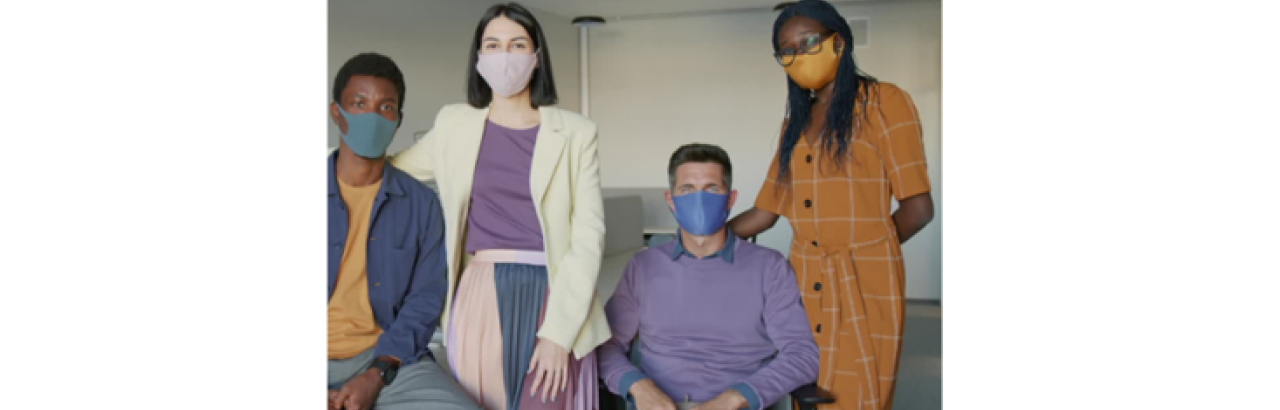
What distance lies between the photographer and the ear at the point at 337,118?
2102 mm

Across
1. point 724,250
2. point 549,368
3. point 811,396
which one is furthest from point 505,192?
point 811,396

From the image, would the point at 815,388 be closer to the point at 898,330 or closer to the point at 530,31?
the point at 898,330

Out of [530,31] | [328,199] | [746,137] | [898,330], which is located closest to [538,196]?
[530,31]

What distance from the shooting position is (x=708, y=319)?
2.29 metres

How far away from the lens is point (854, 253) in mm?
2125

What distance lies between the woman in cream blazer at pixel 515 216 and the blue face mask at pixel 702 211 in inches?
10.7

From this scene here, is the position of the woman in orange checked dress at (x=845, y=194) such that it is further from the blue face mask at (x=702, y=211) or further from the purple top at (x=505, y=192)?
the purple top at (x=505, y=192)

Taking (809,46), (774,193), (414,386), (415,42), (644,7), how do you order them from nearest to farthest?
(809,46) < (414,386) < (774,193) < (415,42) < (644,7)

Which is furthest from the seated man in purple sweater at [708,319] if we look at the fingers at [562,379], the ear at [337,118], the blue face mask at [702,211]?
the ear at [337,118]

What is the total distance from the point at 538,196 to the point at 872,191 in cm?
86

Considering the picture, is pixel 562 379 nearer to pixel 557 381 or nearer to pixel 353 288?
pixel 557 381

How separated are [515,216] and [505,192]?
7 centimetres

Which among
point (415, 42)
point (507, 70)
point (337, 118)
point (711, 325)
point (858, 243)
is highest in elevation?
point (415, 42)

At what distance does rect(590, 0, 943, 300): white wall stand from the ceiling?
6 cm
